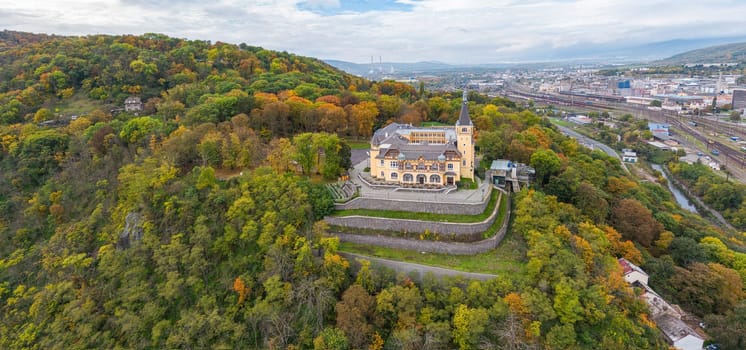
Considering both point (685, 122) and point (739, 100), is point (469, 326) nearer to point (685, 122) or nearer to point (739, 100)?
point (685, 122)

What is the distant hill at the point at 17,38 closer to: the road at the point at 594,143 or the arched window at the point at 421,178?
the arched window at the point at 421,178

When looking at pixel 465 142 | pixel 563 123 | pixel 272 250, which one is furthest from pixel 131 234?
pixel 563 123

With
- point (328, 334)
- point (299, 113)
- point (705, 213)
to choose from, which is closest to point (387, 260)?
point (328, 334)

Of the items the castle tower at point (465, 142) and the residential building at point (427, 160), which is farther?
the castle tower at point (465, 142)

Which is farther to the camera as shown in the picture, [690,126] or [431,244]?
[690,126]

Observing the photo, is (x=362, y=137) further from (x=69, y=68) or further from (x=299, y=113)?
(x=69, y=68)

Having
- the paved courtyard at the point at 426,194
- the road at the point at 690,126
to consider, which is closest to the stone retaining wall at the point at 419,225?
the paved courtyard at the point at 426,194
